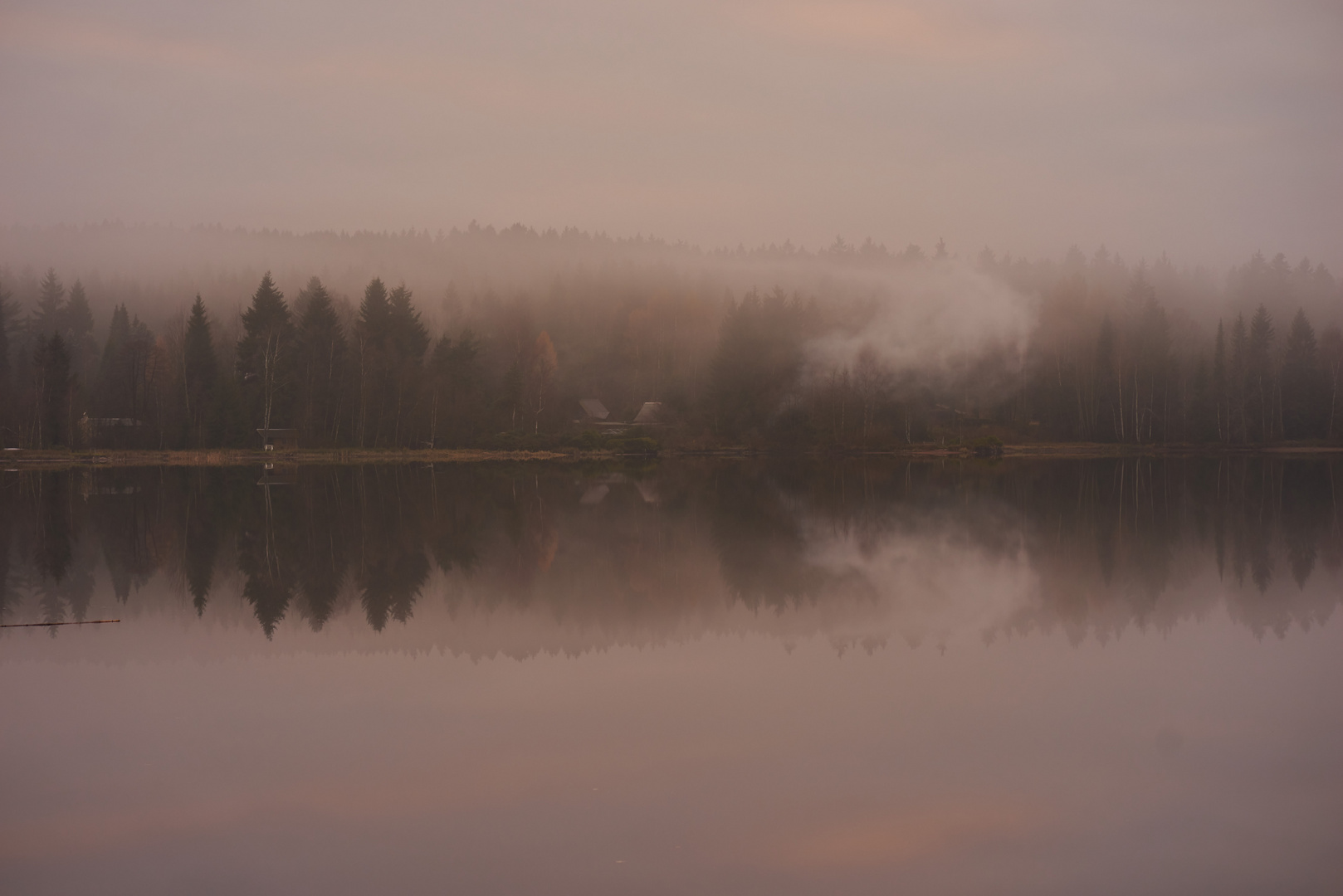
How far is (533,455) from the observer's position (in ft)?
225

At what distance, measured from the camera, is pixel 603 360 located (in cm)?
10281

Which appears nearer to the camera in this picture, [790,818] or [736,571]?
[790,818]

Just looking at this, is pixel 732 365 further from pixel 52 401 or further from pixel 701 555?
pixel 701 555

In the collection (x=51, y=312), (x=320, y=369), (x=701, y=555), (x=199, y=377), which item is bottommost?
(x=701, y=555)

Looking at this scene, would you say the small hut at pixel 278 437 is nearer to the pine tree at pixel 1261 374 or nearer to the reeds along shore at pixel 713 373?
the reeds along shore at pixel 713 373

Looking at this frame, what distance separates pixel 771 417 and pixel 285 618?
66.7 meters

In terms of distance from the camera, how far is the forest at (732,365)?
70.4 meters

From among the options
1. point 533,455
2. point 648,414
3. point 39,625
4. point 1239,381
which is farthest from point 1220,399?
point 39,625

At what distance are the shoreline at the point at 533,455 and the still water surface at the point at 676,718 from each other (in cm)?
4479

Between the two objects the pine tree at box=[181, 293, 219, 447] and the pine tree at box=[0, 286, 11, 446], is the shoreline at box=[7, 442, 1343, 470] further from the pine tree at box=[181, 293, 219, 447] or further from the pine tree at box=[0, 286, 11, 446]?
the pine tree at box=[0, 286, 11, 446]

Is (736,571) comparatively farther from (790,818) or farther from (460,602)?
(790,818)

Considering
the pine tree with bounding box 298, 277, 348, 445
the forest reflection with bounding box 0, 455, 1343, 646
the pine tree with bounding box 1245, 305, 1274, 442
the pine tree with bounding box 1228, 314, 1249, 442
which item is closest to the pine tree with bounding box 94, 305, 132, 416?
the pine tree with bounding box 298, 277, 348, 445

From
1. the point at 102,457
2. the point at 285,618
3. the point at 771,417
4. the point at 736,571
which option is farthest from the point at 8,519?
the point at 771,417

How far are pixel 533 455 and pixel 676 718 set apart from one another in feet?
199
